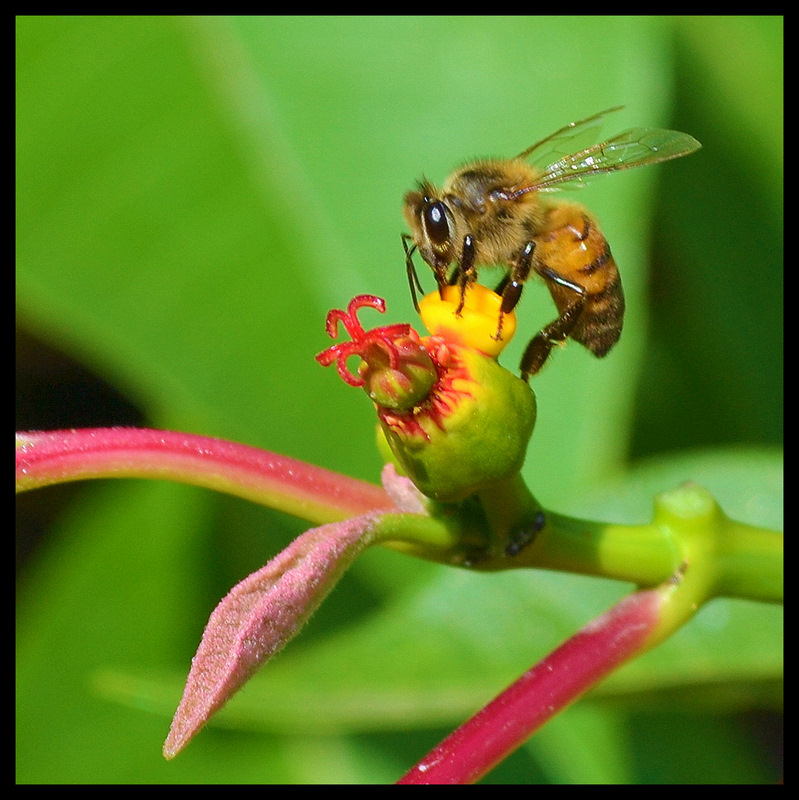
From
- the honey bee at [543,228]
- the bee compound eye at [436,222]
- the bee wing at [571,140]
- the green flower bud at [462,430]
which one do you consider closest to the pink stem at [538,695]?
the green flower bud at [462,430]

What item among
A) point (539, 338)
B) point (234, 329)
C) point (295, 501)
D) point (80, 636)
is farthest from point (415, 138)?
point (295, 501)

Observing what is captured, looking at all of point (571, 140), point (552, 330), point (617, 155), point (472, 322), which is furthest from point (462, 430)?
point (571, 140)

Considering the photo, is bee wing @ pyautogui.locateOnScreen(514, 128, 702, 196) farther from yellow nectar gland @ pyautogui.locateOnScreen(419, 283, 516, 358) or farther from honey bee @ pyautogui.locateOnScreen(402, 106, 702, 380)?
yellow nectar gland @ pyautogui.locateOnScreen(419, 283, 516, 358)

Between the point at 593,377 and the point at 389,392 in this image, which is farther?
the point at 593,377

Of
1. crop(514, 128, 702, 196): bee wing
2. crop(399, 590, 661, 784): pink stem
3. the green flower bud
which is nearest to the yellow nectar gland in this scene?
the green flower bud

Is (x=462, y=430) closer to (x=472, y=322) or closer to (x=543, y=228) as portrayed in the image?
(x=472, y=322)

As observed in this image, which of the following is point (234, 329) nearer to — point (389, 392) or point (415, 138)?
point (415, 138)
